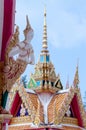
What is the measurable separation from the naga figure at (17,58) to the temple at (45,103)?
6.39 metres

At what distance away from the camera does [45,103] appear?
32.9ft

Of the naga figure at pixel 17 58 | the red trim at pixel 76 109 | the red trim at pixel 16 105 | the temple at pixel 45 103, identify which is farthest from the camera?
the red trim at pixel 76 109

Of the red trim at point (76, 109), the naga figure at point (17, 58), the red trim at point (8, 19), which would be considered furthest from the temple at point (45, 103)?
the naga figure at point (17, 58)

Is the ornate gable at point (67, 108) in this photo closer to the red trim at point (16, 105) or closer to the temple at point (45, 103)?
the temple at point (45, 103)

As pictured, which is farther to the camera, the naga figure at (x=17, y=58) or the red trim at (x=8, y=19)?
the red trim at (x=8, y=19)

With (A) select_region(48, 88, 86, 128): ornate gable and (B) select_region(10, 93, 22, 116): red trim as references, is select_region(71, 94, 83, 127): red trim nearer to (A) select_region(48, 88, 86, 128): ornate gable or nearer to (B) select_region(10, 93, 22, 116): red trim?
(A) select_region(48, 88, 86, 128): ornate gable

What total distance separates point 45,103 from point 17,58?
23.5ft

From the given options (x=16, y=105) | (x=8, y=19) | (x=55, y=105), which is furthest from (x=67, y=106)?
(x=8, y=19)

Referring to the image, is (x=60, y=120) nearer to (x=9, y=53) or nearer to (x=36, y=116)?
(x=36, y=116)

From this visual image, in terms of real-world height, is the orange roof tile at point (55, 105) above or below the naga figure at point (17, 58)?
above

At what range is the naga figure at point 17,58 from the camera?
291 cm

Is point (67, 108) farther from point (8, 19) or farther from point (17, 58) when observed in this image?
point (17, 58)

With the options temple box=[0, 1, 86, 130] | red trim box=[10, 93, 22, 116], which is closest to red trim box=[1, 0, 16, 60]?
temple box=[0, 1, 86, 130]

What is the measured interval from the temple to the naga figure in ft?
21.0
